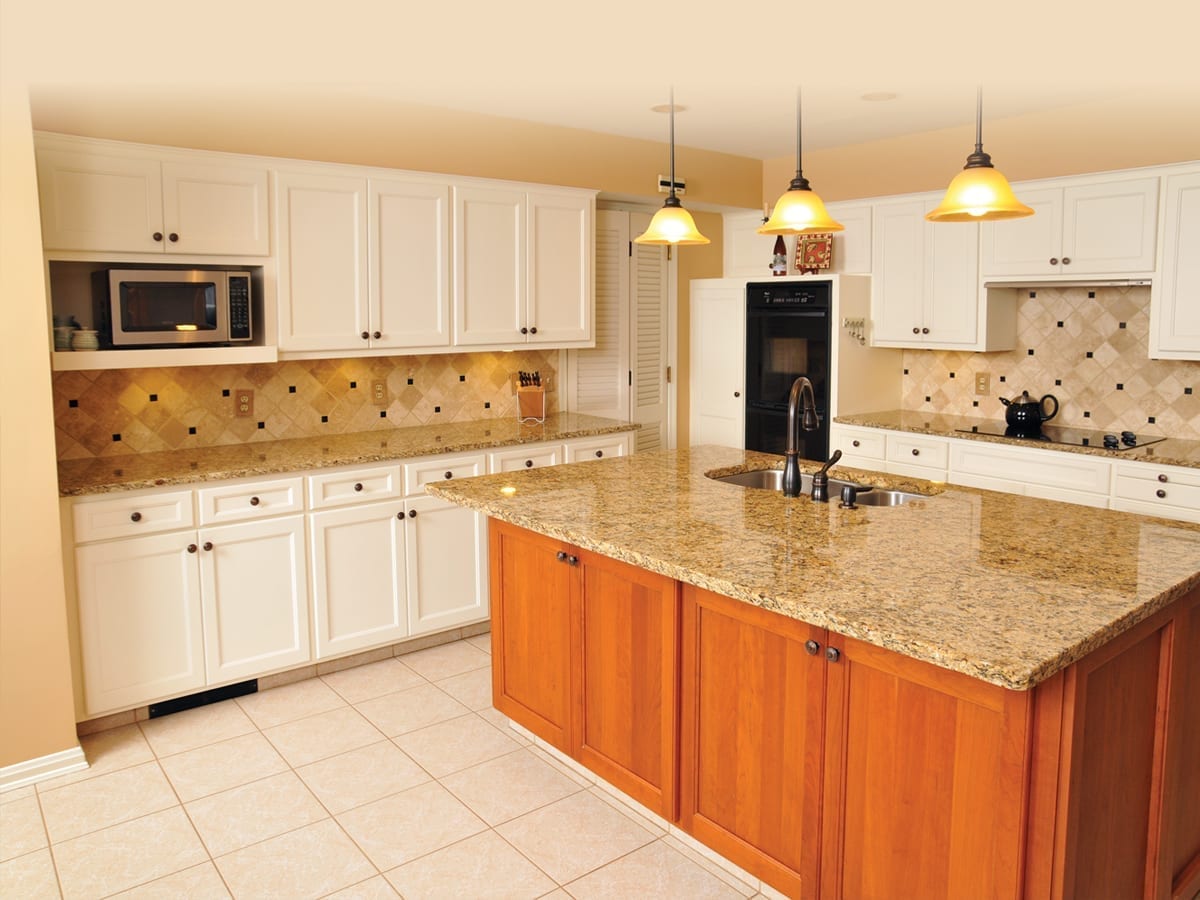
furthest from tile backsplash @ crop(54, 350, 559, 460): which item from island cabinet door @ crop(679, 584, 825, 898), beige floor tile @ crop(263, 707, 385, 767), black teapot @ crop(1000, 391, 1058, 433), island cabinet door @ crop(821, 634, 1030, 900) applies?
island cabinet door @ crop(821, 634, 1030, 900)

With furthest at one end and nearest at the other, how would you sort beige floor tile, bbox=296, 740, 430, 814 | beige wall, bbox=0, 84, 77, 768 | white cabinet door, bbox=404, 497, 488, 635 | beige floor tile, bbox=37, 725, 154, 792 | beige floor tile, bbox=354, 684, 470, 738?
1. white cabinet door, bbox=404, 497, 488, 635
2. beige floor tile, bbox=354, 684, 470, 738
3. beige floor tile, bbox=37, 725, 154, 792
4. beige floor tile, bbox=296, 740, 430, 814
5. beige wall, bbox=0, 84, 77, 768

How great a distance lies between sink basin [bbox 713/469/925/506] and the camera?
3.10 metres

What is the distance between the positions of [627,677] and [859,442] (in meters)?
2.83

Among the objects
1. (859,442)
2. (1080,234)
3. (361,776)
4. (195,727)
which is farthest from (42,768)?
(1080,234)

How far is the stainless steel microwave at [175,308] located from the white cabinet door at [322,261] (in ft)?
0.66

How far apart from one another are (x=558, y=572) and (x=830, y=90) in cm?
254

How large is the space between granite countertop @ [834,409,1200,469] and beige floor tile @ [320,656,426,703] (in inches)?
105

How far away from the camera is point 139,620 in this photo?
3.39 metres

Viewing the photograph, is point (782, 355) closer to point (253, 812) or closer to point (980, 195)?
point (980, 195)

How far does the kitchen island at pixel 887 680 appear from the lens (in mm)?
1772

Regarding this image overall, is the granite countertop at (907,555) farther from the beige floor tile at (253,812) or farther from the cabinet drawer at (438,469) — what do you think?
the beige floor tile at (253,812)

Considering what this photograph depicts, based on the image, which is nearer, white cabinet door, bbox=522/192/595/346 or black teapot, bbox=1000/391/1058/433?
black teapot, bbox=1000/391/1058/433

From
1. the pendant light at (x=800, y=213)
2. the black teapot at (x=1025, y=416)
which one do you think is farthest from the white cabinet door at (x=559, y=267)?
the black teapot at (x=1025, y=416)

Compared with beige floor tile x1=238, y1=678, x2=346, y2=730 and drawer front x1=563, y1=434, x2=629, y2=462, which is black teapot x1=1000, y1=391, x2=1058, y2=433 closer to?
drawer front x1=563, y1=434, x2=629, y2=462
